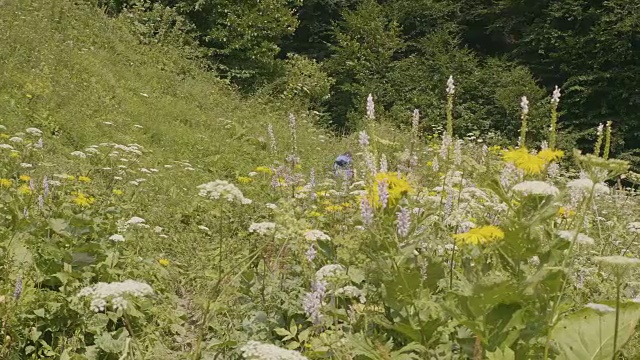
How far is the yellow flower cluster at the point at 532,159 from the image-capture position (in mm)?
1793

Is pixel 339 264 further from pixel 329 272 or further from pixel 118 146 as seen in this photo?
pixel 118 146

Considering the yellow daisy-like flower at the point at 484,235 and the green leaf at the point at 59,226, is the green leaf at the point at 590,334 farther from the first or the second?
the green leaf at the point at 59,226

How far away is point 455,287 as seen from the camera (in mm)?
2199

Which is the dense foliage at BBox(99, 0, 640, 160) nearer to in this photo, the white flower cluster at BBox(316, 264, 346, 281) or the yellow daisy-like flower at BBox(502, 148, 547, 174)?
the white flower cluster at BBox(316, 264, 346, 281)

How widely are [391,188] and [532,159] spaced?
46cm

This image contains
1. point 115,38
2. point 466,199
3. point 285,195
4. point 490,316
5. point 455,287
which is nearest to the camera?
point 490,316

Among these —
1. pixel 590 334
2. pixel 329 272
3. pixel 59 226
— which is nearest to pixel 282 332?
pixel 329 272

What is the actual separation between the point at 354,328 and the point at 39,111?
5156mm

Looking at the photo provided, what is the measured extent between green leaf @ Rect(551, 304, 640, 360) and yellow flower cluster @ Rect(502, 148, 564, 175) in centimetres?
47

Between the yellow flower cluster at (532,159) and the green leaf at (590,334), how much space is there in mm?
470

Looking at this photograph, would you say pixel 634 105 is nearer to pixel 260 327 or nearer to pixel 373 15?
pixel 373 15

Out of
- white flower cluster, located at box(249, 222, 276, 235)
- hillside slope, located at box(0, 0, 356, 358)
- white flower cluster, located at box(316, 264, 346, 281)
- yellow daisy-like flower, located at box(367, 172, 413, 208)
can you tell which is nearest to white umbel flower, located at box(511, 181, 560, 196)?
yellow daisy-like flower, located at box(367, 172, 413, 208)

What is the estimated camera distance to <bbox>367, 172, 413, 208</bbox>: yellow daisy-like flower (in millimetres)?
1949

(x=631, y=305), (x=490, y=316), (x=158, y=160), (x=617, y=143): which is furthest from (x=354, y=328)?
(x=617, y=143)
